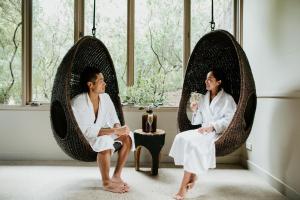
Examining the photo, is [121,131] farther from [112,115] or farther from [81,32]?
[81,32]

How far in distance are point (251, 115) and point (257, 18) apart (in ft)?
4.01

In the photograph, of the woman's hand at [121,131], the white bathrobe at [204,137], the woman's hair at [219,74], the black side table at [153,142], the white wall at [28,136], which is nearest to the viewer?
the white bathrobe at [204,137]

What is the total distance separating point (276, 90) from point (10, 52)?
310cm

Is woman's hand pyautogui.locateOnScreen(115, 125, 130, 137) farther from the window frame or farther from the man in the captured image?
the window frame

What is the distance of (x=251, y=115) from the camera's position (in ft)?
8.70

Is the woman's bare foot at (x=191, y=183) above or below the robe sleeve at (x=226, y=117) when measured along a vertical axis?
below

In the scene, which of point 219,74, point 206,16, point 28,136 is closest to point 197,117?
point 219,74

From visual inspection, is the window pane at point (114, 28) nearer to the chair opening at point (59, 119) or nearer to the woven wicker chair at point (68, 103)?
the woven wicker chair at point (68, 103)

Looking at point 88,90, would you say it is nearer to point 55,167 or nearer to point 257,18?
point 55,167

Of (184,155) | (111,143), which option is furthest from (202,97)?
(111,143)

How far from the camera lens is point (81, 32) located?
149 inches

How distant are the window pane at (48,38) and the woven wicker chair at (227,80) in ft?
5.42

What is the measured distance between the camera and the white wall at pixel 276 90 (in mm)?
2451

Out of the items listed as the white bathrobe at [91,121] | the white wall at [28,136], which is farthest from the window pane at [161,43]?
the white bathrobe at [91,121]
